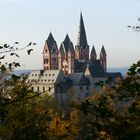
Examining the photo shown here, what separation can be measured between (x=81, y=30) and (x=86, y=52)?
6072mm

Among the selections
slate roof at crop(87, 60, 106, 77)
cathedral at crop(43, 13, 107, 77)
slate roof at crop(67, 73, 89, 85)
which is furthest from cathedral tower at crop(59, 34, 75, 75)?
slate roof at crop(67, 73, 89, 85)

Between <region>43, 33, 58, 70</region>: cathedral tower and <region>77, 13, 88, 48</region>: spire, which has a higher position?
<region>77, 13, 88, 48</region>: spire

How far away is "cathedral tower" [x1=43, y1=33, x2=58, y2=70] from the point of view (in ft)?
458

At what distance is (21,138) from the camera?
35.5 ft

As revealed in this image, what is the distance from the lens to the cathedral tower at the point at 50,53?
139462 millimetres

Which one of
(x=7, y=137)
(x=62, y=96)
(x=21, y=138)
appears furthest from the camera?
(x=62, y=96)

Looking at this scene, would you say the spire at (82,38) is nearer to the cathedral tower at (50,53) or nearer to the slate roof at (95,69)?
the cathedral tower at (50,53)

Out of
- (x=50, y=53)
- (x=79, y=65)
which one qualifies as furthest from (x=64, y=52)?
(x=79, y=65)

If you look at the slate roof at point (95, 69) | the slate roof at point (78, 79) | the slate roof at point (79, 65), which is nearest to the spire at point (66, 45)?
the slate roof at point (79, 65)

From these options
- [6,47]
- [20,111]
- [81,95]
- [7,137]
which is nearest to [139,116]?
[6,47]

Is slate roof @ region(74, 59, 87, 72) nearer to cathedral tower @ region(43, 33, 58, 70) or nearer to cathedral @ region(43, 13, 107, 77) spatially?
cathedral @ region(43, 13, 107, 77)

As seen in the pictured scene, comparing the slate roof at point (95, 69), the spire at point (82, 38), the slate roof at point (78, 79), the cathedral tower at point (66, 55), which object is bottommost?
the slate roof at point (78, 79)

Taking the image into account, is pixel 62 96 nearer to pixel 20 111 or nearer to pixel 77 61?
pixel 77 61

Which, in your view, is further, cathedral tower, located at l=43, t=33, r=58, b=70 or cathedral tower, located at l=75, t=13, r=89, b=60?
cathedral tower, located at l=43, t=33, r=58, b=70
